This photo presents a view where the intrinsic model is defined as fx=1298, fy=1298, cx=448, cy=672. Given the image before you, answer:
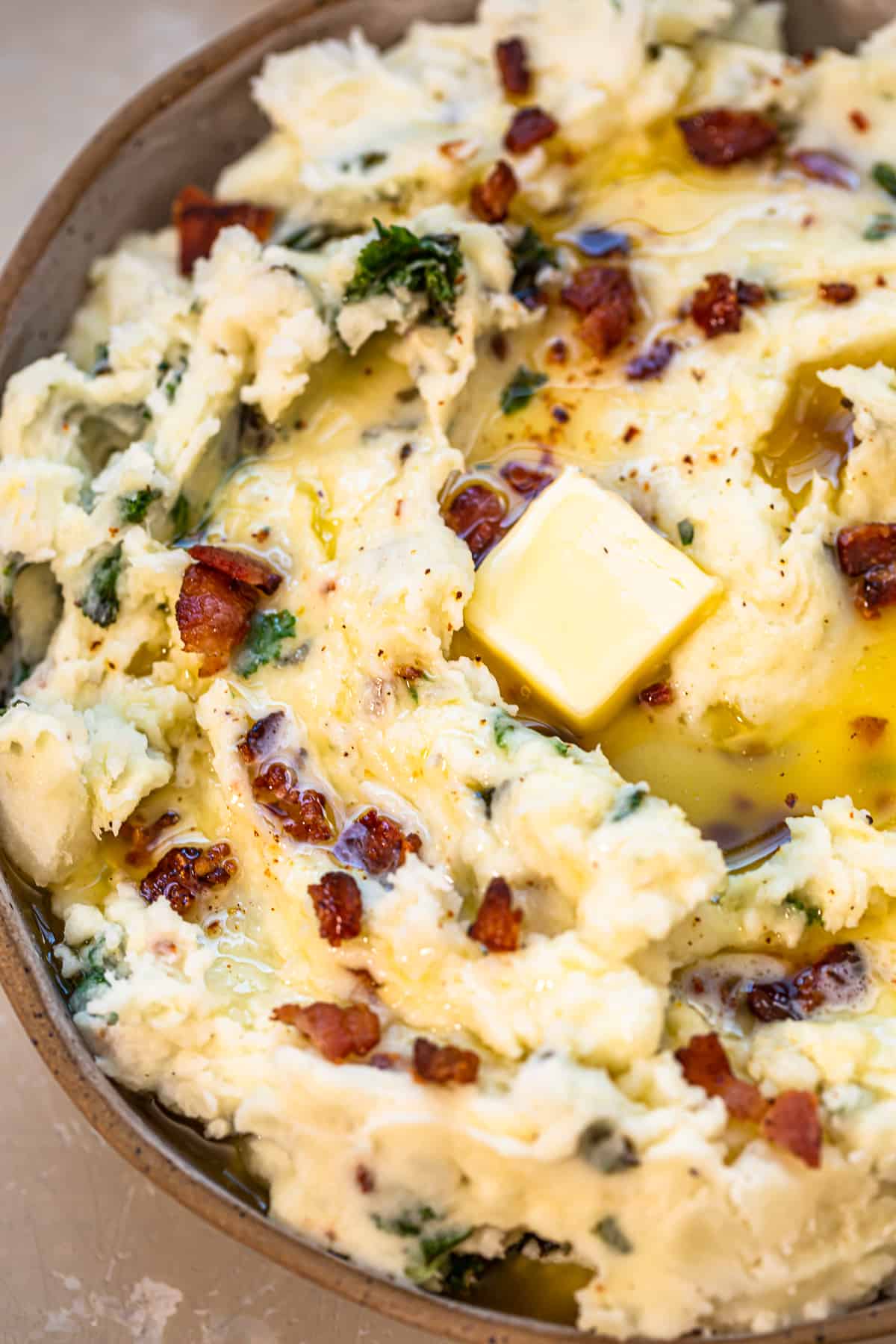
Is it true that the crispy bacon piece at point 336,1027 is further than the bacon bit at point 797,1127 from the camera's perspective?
Yes

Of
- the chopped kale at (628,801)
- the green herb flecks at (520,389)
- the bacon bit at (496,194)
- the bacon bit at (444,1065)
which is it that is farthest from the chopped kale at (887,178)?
the bacon bit at (444,1065)

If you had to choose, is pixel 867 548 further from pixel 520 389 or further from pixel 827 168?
pixel 827 168

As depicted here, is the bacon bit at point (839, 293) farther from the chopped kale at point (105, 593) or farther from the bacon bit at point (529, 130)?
the chopped kale at point (105, 593)

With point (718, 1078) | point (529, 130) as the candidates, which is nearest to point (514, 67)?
point (529, 130)

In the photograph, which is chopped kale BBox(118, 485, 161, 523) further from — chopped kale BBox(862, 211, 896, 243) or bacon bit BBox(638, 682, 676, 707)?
chopped kale BBox(862, 211, 896, 243)

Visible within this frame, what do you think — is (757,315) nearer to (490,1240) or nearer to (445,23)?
(445,23)

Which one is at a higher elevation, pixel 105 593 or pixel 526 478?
pixel 105 593
